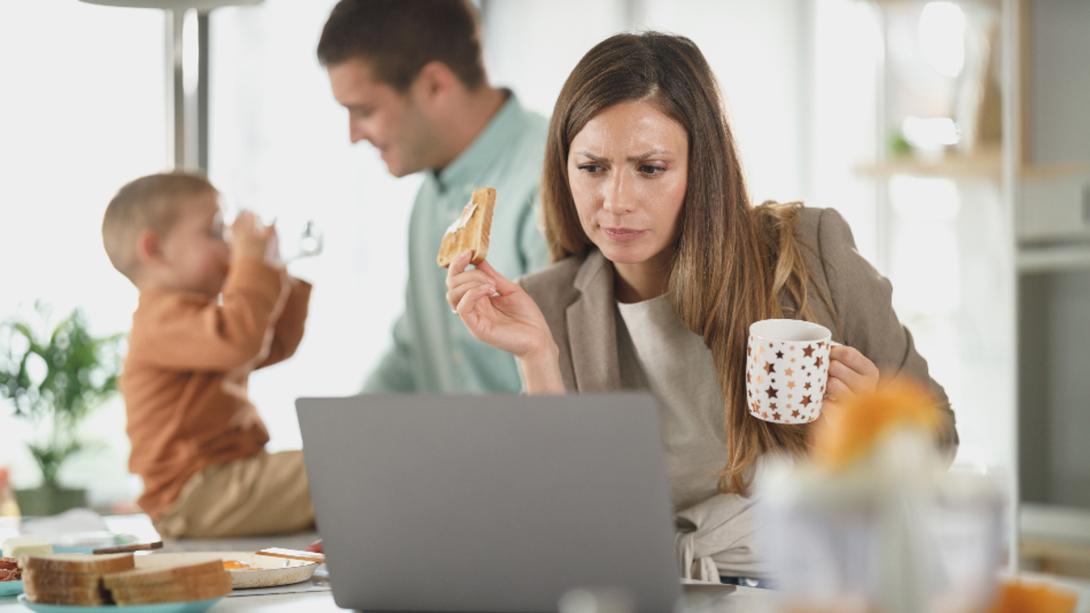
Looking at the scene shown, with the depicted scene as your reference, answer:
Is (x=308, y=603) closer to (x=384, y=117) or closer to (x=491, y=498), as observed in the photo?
(x=491, y=498)

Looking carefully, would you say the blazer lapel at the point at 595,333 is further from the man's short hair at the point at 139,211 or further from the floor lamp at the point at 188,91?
the floor lamp at the point at 188,91

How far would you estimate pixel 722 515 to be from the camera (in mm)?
1801

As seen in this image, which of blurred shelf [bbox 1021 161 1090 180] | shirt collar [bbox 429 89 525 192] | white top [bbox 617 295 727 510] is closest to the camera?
white top [bbox 617 295 727 510]

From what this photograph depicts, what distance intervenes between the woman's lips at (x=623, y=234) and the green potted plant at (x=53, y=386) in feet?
7.32

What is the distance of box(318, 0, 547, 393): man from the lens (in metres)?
2.73

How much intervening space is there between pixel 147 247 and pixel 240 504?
A: 0.61 meters

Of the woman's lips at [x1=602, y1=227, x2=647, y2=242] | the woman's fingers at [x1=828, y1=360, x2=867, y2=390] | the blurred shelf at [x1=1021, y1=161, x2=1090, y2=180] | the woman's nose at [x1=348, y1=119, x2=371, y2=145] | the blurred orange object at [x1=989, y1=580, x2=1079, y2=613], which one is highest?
the woman's nose at [x1=348, y1=119, x2=371, y2=145]

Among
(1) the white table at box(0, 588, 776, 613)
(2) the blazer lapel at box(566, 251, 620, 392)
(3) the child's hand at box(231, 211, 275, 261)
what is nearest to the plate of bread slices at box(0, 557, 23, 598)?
(1) the white table at box(0, 588, 776, 613)

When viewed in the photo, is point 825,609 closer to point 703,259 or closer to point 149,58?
point 703,259

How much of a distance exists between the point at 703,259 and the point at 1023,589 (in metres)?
0.95

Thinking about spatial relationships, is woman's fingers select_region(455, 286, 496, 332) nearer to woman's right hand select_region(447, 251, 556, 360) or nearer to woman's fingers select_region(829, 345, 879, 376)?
woman's right hand select_region(447, 251, 556, 360)

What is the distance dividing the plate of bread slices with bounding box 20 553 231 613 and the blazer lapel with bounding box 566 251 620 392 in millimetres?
797

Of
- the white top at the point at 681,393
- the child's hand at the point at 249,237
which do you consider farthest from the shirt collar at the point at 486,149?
the white top at the point at 681,393

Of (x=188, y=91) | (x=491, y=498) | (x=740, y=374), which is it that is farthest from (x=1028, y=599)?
(x=188, y=91)
